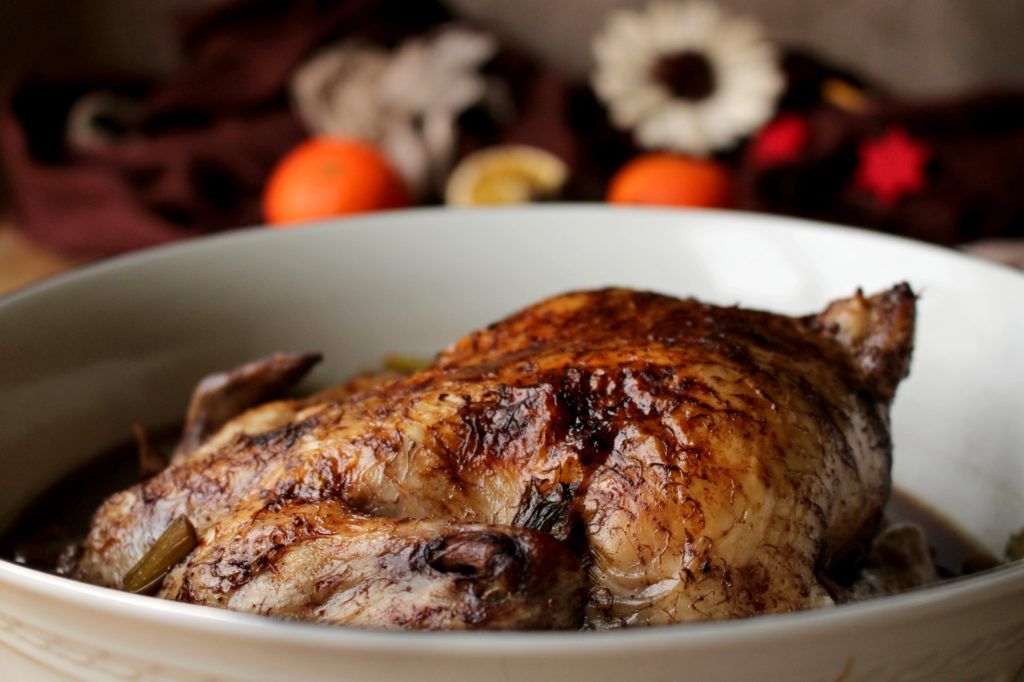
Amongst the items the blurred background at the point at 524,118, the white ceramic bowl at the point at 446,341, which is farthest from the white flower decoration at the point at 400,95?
the white ceramic bowl at the point at 446,341

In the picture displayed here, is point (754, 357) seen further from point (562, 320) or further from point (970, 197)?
point (970, 197)

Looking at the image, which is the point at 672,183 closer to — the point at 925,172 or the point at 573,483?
the point at 925,172

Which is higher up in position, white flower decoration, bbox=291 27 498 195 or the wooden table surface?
white flower decoration, bbox=291 27 498 195

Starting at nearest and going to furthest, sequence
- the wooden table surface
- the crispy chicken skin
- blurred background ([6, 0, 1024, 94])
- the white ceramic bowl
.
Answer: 1. the white ceramic bowl
2. the crispy chicken skin
3. the wooden table surface
4. blurred background ([6, 0, 1024, 94])

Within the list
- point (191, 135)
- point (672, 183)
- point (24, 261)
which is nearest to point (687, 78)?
point (672, 183)

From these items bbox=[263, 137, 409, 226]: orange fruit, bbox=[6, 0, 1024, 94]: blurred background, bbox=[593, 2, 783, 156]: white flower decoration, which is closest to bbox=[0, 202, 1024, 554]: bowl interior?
bbox=[263, 137, 409, 226]: orange fruit

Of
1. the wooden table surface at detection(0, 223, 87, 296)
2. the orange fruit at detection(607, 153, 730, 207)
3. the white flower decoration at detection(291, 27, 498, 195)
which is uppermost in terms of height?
the white flower decoration at detection(291, 27, 498, 195)

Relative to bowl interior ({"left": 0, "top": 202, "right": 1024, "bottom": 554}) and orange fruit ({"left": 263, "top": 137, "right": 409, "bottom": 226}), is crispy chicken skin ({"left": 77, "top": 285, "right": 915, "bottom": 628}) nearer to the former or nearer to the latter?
bowl interior ({"left": 0, "top": 202, "right": 1024, "bottom": 554})
